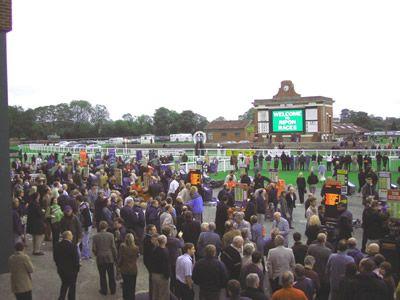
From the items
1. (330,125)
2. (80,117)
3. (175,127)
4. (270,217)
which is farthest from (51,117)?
(270,217)

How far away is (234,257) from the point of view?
8211mm

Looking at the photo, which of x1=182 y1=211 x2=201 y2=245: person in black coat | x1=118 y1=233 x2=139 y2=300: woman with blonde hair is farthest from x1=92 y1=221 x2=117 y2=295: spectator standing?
x1=182 y1=211 x2=201 y2=245: person in black coat

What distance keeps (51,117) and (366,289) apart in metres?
139

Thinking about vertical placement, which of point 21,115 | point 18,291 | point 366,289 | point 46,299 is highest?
point 21,115

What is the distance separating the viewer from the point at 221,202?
41.3 feet

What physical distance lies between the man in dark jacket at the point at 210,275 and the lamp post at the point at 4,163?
18.8ft

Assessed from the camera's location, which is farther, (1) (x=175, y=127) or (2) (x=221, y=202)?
(1) (x=175, y=127)

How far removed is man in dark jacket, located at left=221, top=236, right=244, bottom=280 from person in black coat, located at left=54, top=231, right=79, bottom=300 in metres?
2.76

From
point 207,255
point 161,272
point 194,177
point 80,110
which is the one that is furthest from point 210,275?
point 80,110

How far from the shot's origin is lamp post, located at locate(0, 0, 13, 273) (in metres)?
11.1

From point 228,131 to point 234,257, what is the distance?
76.0m

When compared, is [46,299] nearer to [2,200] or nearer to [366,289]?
[2,200]

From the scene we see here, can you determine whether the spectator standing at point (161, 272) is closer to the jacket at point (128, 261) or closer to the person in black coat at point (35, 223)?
the jacket at point (128, 261)

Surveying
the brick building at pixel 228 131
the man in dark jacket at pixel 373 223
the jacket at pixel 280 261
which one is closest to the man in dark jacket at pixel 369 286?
the jacket at pixel 280 261
